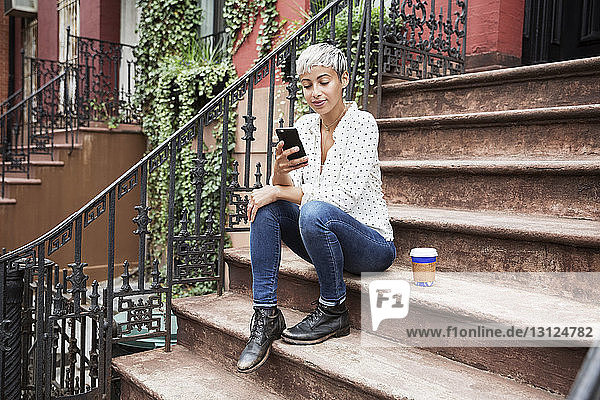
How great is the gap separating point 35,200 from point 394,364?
6152 millimetres

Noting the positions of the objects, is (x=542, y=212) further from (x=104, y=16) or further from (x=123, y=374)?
(x=104, y=16)

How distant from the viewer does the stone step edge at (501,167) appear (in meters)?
2.41

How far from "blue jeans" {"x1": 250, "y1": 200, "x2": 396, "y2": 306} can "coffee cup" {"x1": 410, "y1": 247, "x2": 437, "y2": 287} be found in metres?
0.16

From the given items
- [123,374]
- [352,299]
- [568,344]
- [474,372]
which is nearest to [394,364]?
[474,372]

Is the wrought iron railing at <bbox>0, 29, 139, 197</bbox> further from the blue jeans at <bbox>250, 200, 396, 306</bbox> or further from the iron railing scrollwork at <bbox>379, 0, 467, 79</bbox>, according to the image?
the blue jeans at <bbox>250, 200, 396, 306</bbox>

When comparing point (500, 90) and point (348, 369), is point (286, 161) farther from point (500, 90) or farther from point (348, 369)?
point (500, 90)

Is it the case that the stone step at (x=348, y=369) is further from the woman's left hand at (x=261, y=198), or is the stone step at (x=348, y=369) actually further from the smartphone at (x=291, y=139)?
the smartphone at (x=291, y=139)

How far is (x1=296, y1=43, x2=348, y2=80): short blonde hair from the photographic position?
2330 mm

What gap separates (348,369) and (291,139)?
39.0 inches

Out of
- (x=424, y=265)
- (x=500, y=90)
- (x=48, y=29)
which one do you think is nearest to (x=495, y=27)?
(x=500, y=90)

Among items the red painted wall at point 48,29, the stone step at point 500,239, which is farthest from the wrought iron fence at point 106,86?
the stone step at point 500,239

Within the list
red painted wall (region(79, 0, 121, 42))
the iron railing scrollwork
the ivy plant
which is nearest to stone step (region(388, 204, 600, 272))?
the iron railing scrollwork

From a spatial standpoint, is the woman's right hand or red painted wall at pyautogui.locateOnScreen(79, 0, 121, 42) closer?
the woman's right hand

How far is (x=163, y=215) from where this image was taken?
691 cm
